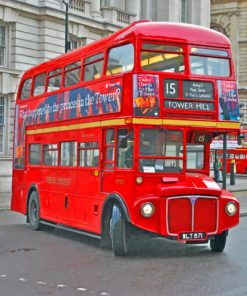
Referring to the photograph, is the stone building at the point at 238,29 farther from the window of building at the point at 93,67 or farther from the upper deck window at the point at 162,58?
the upper deck window at the point at 162,58

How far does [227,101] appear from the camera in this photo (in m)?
12.0

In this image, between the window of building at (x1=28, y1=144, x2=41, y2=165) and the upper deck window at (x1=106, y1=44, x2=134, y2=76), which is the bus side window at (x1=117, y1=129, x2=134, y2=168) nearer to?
the upper deck window at (x1=106, y1=44, x2=134, y2=76)

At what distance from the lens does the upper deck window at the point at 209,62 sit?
38.7 feet

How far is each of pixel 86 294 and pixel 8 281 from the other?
1422 millimetres

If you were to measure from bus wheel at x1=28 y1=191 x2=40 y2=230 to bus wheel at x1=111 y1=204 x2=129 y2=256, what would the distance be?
14.5ft

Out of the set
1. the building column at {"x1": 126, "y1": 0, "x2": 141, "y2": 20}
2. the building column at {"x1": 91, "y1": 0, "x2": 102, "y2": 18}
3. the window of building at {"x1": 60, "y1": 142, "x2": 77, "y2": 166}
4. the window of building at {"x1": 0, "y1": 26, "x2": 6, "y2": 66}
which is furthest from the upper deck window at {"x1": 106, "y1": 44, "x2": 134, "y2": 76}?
the building column at {"x1": 126, "y1": 0, "x2": 141, "y2": 20}

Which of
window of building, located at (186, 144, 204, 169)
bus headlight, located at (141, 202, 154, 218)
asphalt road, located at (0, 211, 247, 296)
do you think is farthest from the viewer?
window of building, located at (186, 144, 204, 169)

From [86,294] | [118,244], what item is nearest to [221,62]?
[118,244]

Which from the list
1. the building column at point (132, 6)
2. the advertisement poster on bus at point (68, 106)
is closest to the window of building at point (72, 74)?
the advertisement poster on bus at point (68, 106)

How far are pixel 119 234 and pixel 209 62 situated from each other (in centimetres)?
368

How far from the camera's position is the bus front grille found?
36.1 feet

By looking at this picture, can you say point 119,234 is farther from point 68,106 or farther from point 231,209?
point 68,106

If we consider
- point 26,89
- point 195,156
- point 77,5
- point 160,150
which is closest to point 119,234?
point 160,150

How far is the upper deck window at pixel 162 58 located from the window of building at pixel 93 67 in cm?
135
